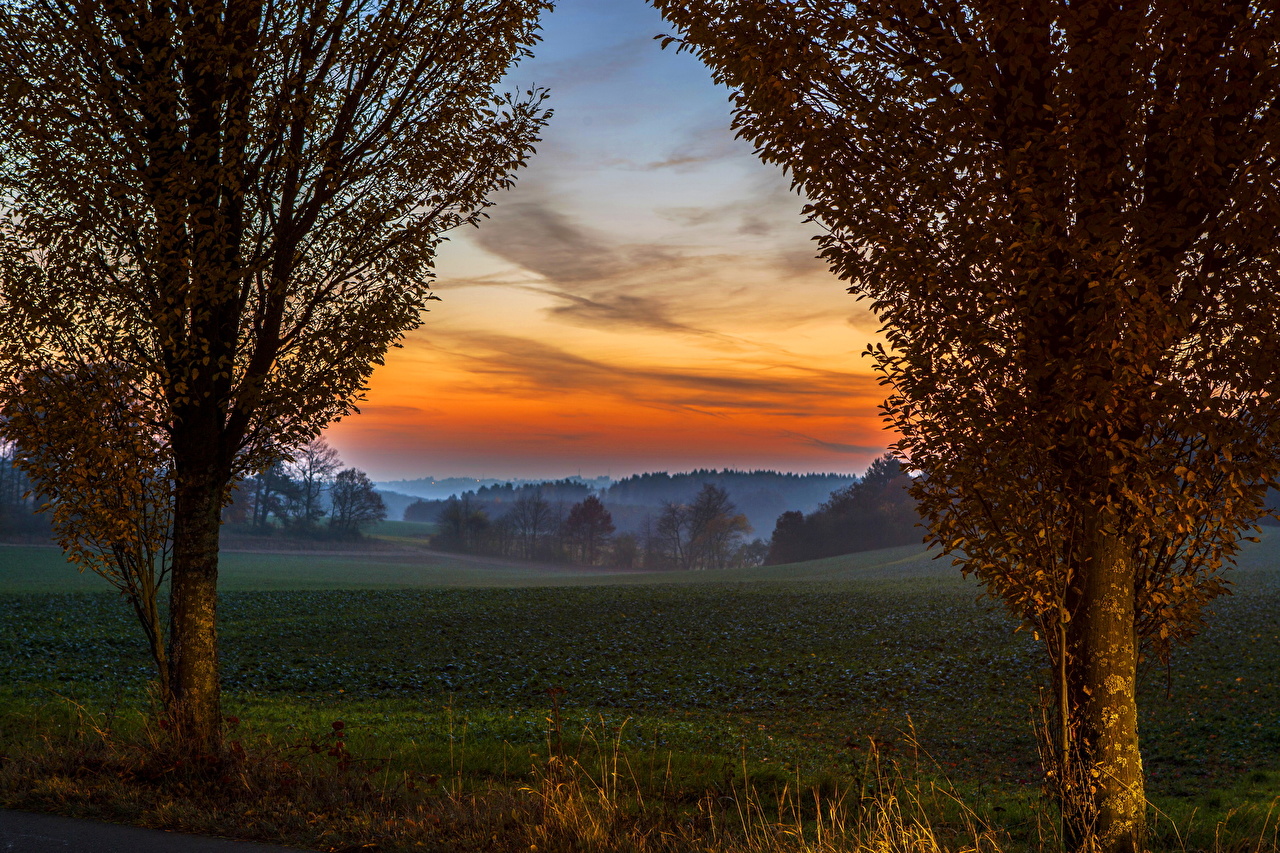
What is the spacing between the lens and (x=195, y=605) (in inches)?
325

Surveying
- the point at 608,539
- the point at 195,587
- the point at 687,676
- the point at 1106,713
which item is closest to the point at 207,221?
the point at 195,587

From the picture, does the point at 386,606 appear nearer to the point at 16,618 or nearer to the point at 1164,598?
the point at 16,618

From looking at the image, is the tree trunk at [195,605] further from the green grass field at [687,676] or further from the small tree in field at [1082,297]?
the small tree in field at [1082,297]

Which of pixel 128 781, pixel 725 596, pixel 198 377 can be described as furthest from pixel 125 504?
pixel 725 596

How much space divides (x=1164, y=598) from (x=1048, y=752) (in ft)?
4.61

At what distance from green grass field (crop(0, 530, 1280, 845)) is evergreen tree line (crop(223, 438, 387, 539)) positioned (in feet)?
187

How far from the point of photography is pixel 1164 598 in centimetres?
588

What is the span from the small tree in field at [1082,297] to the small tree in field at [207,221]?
188 inches

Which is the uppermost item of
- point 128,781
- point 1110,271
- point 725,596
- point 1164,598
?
point 1110,271

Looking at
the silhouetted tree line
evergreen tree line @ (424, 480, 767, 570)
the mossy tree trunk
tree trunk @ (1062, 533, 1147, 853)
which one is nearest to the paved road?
the mossy tree trunk

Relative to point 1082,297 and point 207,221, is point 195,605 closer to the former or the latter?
point 207,221

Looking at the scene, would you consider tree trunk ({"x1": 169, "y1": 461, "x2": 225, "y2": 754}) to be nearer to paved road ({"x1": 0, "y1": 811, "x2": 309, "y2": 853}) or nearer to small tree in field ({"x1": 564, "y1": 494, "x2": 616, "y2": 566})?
paved road ({"x1": 0, "y1": 811, "x2": 309, "y2": 853})

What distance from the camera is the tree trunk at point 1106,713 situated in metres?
5.59

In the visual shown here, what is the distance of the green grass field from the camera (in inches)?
519
